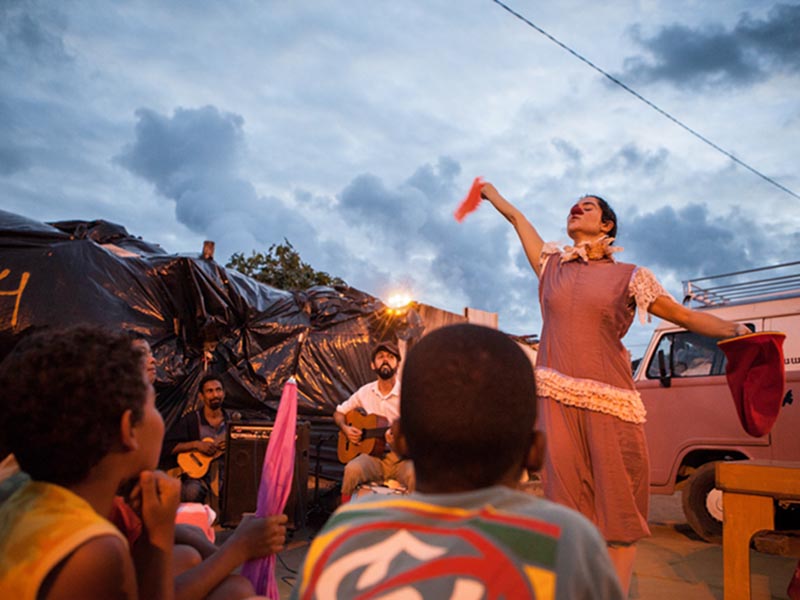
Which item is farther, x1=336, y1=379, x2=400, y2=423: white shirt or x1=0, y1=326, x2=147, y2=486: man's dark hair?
x1=336, y1=379, x2=400, y2=423: white shirt

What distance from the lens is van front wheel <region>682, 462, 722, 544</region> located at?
21.3 ft

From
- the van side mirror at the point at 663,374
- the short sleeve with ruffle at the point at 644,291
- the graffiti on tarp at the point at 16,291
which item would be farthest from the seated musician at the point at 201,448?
the van side mirror at the point at 663,374

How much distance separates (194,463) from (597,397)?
4.82 meters

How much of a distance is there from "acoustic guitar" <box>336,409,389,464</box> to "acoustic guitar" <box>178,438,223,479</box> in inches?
53.2

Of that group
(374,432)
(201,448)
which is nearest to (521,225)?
(374,432)

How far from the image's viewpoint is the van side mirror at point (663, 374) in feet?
23.3

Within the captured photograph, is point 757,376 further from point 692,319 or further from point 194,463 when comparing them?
point 194,463

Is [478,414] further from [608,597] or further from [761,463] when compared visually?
[761,463]

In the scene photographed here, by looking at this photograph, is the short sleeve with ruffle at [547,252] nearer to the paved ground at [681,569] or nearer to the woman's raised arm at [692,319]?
the woman's raised arm at [692,319]

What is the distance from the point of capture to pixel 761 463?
3396mm

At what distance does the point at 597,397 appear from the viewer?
2.75 m

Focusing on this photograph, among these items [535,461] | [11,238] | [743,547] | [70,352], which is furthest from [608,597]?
[11,238]

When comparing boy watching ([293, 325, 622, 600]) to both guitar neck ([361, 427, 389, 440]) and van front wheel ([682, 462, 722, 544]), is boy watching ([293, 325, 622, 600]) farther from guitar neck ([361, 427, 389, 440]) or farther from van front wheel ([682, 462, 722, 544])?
van front wheel ([682, 462, 722, 544])

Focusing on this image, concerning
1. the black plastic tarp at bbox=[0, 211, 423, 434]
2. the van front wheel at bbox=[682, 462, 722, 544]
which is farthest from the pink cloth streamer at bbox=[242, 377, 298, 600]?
the van front wheel at bbox=[682, 462, 722, 544]
